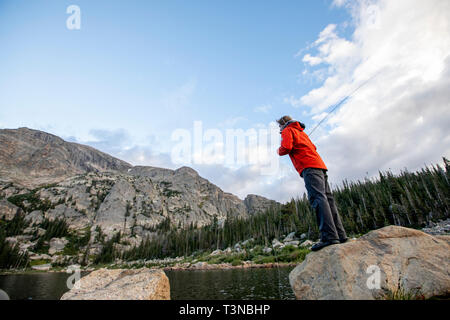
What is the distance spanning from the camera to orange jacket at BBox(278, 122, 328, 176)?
491cm

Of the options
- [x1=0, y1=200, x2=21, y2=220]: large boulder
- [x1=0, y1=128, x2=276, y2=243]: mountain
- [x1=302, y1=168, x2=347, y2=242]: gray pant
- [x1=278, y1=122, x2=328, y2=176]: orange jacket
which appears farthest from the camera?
[x1=0, y1=128, x2=276, y2=243]: mountain

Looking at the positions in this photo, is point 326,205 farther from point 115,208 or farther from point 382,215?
point 115,208

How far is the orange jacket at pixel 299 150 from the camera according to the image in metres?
4.91

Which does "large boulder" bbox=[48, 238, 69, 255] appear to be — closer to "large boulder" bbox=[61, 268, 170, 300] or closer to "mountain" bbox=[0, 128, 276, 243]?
"mountain" bbox=[0, 128, 276, 243]

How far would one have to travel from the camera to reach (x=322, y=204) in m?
4.50

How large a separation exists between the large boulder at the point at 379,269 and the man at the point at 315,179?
330 millimetres

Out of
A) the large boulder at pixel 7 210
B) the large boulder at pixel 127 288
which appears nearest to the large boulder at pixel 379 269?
the large boulder at pixel 127 288

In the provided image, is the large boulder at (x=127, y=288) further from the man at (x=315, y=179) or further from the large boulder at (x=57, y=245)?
the large boulder at (x=57, y=245)

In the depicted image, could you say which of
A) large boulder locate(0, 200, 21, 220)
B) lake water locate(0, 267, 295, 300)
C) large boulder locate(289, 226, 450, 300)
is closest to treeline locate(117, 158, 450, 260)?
lake water locate(0, 267, 295, 300)

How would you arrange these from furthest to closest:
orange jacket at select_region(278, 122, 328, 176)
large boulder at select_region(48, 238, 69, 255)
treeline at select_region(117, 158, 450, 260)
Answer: large boulder at select_region(48, 238, 69, 255) → treeline at select_region(117, 158, 450, 260) → orange jacket at select_region(278, 122, 328, 176)

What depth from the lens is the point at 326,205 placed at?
4.49 meters

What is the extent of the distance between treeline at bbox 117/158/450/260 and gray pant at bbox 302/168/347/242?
159ft
